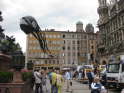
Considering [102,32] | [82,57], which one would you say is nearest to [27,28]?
[102,32]

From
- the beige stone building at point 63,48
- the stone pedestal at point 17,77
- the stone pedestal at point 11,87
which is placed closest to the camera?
Answer: the stone pedestal at point 11,87

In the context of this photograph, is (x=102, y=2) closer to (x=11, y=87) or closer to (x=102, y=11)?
(x=102, y=11)

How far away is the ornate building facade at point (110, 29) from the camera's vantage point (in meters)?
63.1

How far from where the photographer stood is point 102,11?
79.2 m

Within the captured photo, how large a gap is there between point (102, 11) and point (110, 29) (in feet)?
31.3

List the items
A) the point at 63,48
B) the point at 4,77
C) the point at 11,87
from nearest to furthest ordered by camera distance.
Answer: the point at 11,87 → the point at 4,77 → the point at 63,48

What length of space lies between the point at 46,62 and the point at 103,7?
4413 cm

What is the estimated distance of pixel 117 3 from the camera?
68.9 m

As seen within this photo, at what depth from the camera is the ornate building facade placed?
63.1 metres

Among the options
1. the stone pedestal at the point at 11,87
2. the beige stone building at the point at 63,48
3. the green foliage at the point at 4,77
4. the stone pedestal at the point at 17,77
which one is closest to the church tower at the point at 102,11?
the beige stone building at the point at 63,48

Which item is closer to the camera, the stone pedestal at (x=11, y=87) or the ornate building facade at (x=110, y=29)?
the stone pedestal at (x=11, y=87)

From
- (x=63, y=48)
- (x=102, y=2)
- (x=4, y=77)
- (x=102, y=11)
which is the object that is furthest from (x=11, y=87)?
(x=63, y=48)

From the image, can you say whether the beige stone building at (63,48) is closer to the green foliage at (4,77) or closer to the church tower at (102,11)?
the church tower at (102,11)

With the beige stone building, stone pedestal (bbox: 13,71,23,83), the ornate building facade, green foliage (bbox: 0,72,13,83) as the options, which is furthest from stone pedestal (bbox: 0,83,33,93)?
the beige stone building
